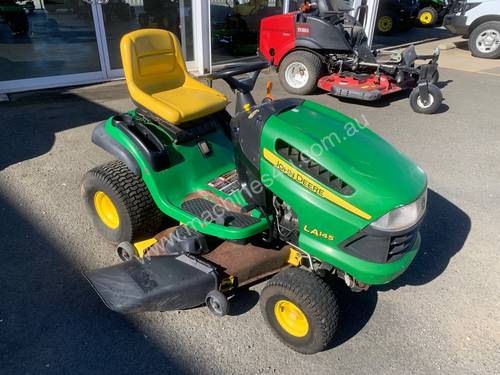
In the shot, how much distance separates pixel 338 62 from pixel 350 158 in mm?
4565

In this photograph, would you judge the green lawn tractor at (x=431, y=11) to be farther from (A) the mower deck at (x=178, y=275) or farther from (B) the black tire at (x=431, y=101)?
(A) the mower deck at (x=178, y=275)

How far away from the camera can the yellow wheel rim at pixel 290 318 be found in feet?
6.38

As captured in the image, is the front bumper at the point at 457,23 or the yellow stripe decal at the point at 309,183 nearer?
the yellow stripe decal at the point at 309,183

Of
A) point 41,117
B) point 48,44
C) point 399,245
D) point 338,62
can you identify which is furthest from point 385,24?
point 399,245

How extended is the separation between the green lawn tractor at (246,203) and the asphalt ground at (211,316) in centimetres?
17

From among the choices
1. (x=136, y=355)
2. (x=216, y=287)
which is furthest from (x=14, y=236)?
(x=216, y=287)

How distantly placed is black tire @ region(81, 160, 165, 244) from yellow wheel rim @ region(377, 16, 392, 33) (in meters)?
13.2

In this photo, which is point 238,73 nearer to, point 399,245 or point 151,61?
point 151,61

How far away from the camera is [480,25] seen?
9.49 metres

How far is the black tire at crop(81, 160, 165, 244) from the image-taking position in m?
2.40

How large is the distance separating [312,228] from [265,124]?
0.56 meters

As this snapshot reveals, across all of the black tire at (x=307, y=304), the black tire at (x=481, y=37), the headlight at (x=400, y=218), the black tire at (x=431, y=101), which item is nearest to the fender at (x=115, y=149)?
the black tire at (x=307, y=304)

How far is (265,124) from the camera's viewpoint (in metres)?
1.93

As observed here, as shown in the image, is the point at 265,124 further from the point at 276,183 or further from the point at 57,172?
the point at 57,172
